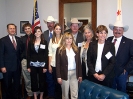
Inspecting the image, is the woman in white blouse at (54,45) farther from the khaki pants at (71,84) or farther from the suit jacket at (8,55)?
the suit jacket at (8,55)

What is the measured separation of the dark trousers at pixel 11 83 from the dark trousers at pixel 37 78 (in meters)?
0.42

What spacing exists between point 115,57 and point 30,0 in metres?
2.97

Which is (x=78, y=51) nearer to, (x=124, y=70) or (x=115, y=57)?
(x=115, y=57)

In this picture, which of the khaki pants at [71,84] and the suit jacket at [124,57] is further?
the khaki pants at [71,84]

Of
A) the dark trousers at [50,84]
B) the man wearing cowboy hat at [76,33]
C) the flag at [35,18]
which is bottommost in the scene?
the dark trousers at [50,84]

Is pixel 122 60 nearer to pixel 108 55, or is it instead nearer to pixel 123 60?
pixel 123 60

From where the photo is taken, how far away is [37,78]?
3.10m

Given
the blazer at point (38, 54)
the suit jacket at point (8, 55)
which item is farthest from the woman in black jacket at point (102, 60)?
the suit jacket at point (8, 55)

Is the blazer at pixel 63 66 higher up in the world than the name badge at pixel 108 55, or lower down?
lower down

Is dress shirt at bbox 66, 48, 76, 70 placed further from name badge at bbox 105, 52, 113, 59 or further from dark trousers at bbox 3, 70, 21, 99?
dark trousers at bbox 3, 70, 21, 99

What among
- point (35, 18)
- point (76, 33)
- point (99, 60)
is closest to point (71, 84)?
point (99, 60)

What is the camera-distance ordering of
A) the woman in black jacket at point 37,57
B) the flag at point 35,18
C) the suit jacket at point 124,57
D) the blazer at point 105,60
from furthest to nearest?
the flag at point 35,18, the woman in black jacket at point 37,57, the suit jacket at point 124,57, the blazer at point 105,60

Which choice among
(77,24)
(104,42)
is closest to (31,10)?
(77,24)

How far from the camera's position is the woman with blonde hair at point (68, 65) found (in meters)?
2.71
